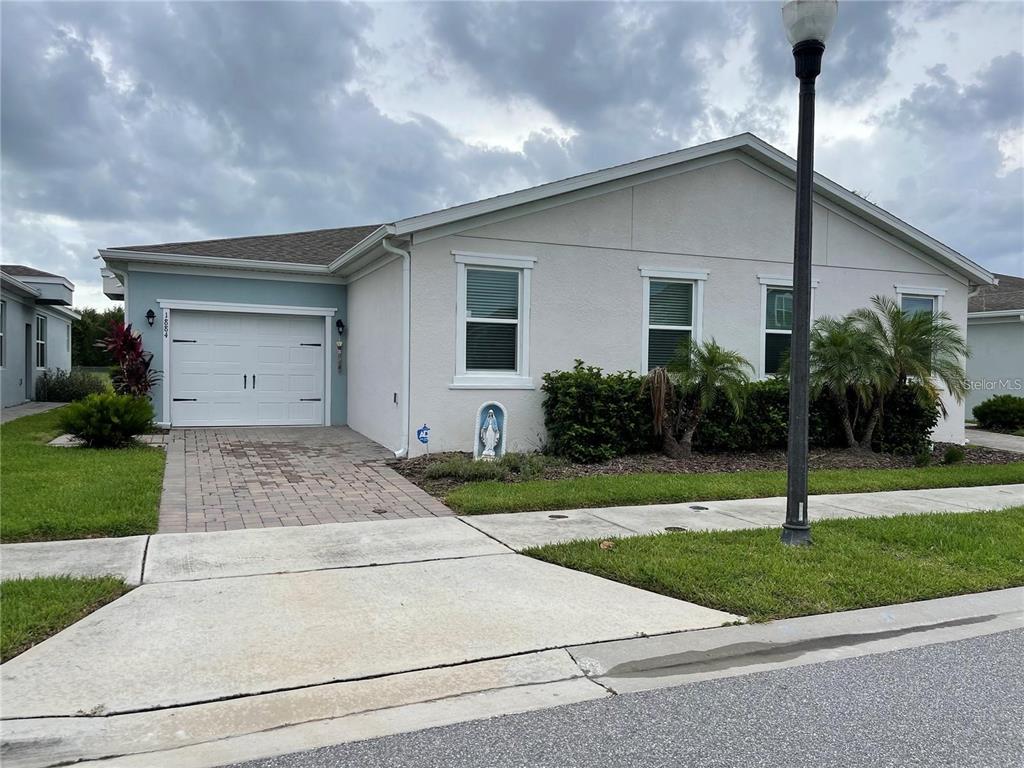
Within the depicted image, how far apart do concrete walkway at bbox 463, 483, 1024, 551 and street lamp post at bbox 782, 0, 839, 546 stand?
0.88 m

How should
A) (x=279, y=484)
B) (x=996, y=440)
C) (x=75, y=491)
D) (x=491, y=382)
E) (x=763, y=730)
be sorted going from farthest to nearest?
(x=996, y=440) < (x=491, y=382) < (x=279, y=484) < (x=75, y=491) < (x=763, y=730)

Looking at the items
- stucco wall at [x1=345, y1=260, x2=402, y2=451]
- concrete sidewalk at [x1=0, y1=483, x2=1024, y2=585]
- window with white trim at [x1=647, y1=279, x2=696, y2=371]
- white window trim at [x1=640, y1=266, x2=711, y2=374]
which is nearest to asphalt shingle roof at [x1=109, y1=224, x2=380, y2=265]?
stucco wall at [x1=345, y1=260, x2=402, y2=451]

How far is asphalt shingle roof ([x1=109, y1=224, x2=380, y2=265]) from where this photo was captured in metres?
14.8

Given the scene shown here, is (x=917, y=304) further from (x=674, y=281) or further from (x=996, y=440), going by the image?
(x=674, y=281)

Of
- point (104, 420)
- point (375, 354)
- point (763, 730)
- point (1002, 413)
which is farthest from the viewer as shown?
point (1002, 413)

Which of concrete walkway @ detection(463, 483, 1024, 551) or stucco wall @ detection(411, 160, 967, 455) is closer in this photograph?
concrete walkway @ detection(463, 483, 1024, 551)

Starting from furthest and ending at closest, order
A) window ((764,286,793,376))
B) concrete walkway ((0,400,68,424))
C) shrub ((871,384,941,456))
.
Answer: concrete walkway ((0,400,68,424)) → window ((764,286,793,376)) → shrub ((871,384,941,456))

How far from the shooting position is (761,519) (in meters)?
7.77

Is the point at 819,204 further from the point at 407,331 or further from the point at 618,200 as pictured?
the point at 407,331

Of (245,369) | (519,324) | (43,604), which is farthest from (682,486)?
(245,369)

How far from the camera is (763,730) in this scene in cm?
350

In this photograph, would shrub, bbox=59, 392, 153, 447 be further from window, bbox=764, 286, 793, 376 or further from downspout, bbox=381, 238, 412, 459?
window, bbox=764, 286, 793, 376

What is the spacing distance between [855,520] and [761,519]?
905 mm

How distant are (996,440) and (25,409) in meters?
22.7
